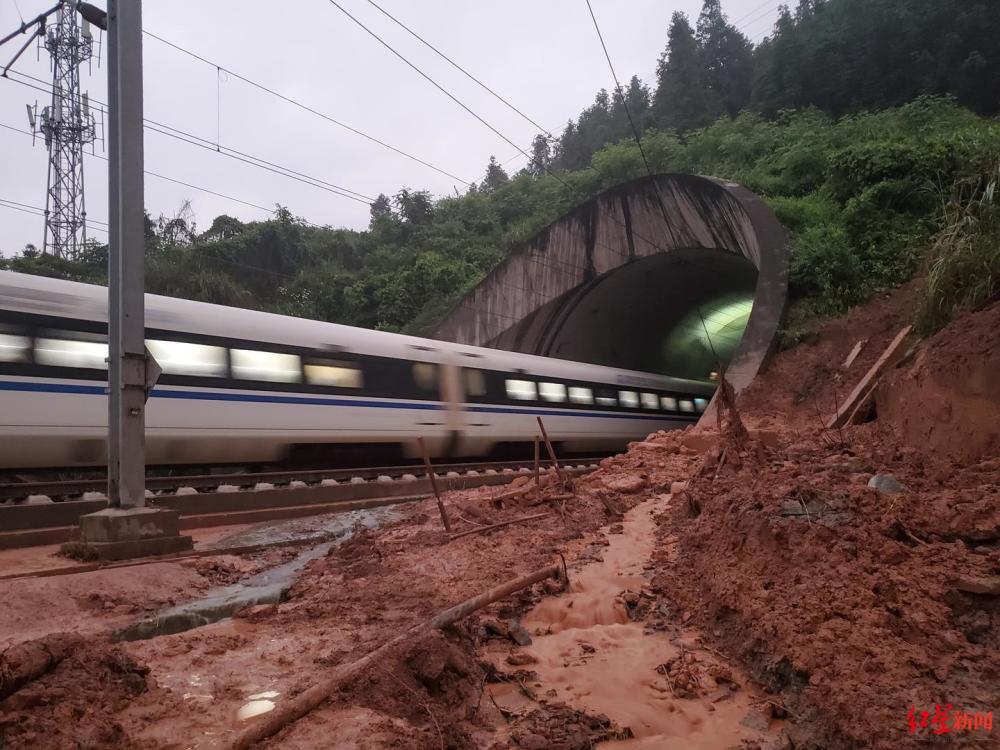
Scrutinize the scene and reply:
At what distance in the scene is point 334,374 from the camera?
12.6 m

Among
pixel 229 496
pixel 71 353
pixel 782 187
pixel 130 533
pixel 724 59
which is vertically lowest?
pixel 130 533

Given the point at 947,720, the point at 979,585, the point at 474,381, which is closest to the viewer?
the point at 947,720

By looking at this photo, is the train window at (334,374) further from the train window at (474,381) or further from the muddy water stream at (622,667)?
the muddy water stream at (622,667)

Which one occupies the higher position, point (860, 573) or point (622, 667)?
point (860, 573)

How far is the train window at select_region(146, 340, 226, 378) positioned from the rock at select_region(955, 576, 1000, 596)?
391 inches

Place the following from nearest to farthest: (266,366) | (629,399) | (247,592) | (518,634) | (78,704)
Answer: (78,704) → (518,634) → (247,592) → (266,366) → (629,399)

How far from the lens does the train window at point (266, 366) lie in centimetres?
1117

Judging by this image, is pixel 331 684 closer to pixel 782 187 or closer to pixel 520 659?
pixel 520 659

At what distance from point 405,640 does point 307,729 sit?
2.61 ft

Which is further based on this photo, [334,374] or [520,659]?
[334,374]

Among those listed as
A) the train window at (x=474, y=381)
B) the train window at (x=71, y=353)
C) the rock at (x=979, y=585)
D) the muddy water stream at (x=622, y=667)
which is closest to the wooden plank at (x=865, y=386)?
the muddy water stream at (x=622, y=667)

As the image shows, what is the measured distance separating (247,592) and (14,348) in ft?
18.1

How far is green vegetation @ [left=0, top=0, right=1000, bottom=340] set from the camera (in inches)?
655

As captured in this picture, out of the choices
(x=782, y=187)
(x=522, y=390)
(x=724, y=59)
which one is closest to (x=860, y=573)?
(x=522, y=390)
